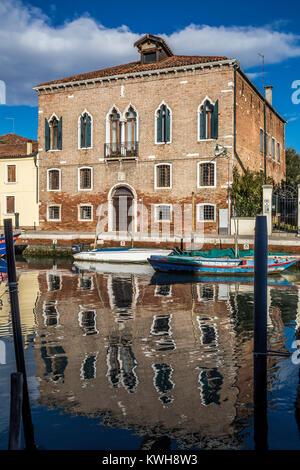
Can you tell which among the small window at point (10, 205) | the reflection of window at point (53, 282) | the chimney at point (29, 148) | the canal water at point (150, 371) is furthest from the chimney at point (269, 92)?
the canal water at point (150, 371)

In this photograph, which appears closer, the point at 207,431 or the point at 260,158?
the point at 207,431

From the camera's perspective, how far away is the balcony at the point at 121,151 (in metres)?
26.3

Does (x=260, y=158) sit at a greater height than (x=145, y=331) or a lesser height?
greater

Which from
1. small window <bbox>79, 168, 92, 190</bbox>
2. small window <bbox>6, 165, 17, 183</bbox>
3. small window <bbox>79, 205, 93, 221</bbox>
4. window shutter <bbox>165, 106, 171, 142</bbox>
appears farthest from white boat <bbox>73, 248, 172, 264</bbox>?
small window <bbox>6, 165, 17, 183</bbox>

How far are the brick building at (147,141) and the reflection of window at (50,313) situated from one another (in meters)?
13.0

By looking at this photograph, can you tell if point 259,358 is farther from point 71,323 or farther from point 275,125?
point 275,125

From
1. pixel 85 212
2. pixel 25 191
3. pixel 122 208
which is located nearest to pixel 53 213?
pixel 85 212

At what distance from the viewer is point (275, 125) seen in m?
33.9

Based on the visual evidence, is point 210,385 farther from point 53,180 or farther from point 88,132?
point 53,180

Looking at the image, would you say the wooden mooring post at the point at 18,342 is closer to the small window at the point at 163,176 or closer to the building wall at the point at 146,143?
the building wall at the point at 146,143

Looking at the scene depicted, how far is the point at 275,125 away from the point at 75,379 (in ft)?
102

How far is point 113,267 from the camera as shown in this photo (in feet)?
70.3
